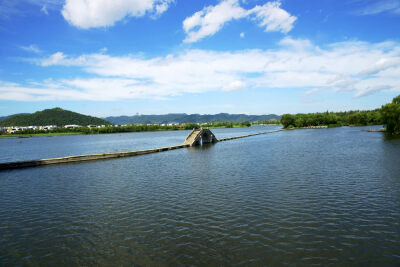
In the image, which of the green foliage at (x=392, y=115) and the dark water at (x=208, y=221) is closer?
the dark water at (x=208, y=221)

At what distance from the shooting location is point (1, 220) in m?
18.2

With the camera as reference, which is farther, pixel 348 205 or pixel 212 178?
pixel 212 178

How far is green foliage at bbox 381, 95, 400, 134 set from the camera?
90494 millimetres

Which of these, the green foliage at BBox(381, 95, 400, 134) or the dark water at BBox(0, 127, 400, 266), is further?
the green foliage at BBox(381, 95, 400, 134)

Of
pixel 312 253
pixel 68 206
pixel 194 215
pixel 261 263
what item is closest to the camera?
pixel 261 263

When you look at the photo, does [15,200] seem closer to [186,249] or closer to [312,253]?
[186,249]

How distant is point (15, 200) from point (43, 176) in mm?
12645

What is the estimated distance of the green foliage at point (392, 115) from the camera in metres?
90.5

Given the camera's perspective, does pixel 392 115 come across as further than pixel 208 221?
Yes

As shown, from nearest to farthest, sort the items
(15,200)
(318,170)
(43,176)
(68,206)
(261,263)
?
1. (261,263)
2. (68,206)
3. (15,200)
4. (318,170)
5. (43,176)

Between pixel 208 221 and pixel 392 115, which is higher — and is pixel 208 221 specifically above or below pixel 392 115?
below

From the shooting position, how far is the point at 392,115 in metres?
91.8

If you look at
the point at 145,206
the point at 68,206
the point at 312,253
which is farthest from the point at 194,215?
the point at 68,206

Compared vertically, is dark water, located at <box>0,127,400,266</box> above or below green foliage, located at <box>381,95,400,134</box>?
below
